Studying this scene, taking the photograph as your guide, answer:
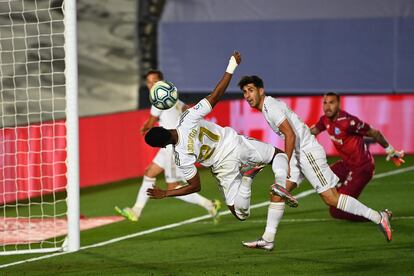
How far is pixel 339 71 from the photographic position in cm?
2497

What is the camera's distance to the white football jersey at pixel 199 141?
10.7 metres

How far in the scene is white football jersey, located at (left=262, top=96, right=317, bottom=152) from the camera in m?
11.6

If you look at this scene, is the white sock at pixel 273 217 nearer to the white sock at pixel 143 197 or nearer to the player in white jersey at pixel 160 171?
the player in white jersey at pixel 160 171

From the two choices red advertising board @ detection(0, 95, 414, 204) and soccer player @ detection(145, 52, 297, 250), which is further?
red advertising board @ detection(0, 95, 414, 204)

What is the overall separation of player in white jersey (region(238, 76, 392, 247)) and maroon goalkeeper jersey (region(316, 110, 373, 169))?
164 centimetres

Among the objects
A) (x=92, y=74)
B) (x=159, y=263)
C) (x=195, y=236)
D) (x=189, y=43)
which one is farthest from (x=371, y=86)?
(x=159, y=263)

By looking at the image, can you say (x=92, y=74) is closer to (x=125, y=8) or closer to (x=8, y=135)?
(x=125, y=8)

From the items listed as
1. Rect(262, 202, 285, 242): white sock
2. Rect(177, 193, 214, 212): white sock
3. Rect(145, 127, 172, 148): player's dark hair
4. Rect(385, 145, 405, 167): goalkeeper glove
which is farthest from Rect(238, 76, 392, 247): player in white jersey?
Rect(177, 193, 214, 212): white sock

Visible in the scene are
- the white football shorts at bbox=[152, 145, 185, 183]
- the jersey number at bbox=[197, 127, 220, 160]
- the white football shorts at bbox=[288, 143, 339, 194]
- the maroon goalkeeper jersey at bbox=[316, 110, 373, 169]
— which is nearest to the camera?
the jersey number at bbox=[197, 127, 220, 160]

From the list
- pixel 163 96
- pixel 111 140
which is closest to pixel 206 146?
pixel 163 96

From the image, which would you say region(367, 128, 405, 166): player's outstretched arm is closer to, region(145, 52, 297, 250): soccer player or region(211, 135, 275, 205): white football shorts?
region(145, 52, 297, 250): soccer player

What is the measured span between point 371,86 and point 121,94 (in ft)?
19.3

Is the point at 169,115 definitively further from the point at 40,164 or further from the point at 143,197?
the point at 40,164

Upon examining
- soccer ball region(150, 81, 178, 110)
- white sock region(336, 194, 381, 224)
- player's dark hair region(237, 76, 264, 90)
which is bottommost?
white sock region(336, 194, 381, 224)
